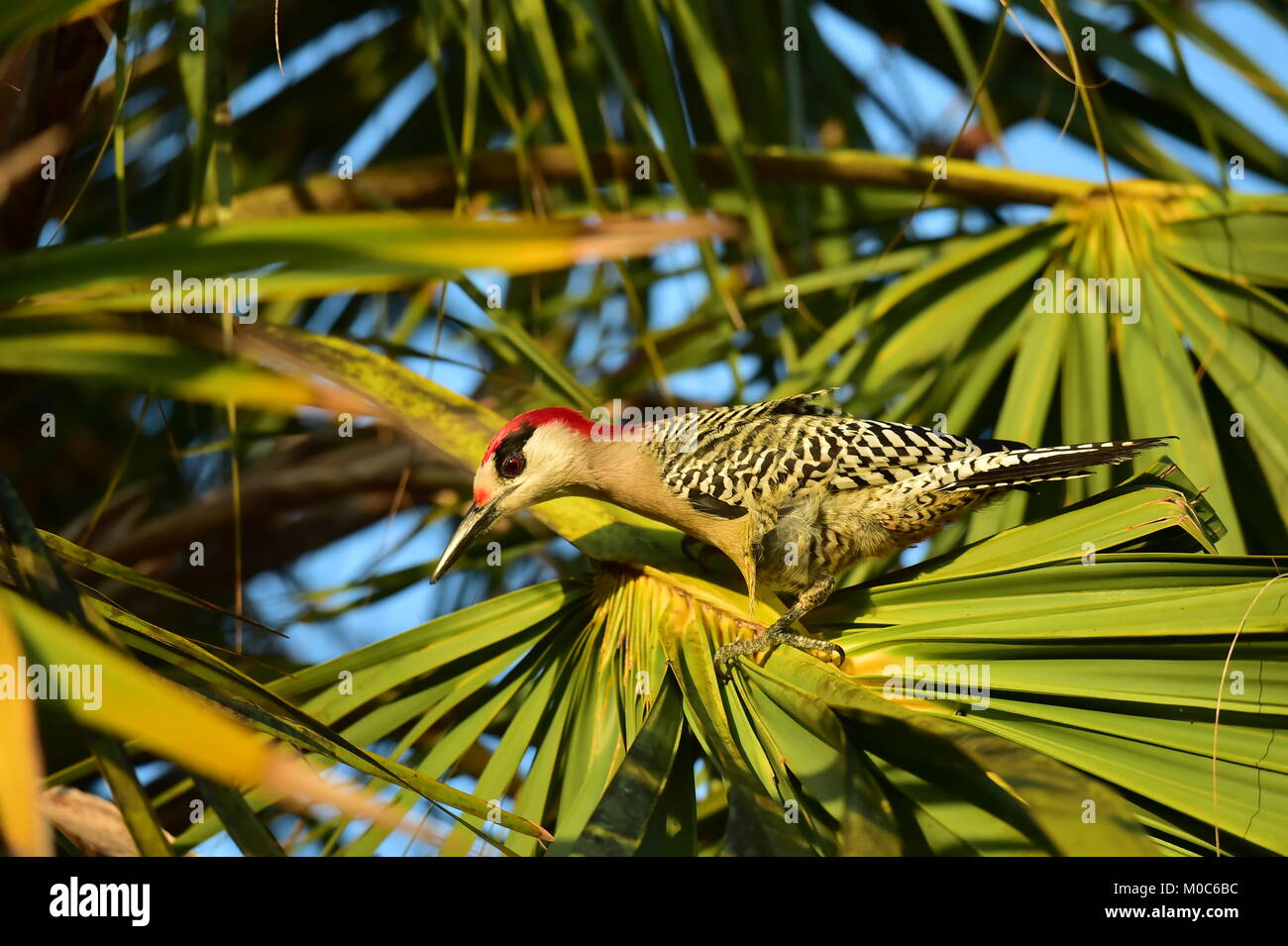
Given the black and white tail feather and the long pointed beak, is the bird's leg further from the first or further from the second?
the long pointed beak

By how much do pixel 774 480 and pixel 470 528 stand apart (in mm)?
793

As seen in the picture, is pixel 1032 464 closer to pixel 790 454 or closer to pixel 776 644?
pixel 790 454

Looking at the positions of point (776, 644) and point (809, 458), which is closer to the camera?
point (776, 644)

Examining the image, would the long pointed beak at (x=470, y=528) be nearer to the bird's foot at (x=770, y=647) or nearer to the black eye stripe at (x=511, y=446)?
the black eye stripe at (x=511, y=446)

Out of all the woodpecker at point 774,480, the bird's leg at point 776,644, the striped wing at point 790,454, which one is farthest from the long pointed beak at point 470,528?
the bird's leg at point 776,644

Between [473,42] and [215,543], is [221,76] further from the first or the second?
[215,543]

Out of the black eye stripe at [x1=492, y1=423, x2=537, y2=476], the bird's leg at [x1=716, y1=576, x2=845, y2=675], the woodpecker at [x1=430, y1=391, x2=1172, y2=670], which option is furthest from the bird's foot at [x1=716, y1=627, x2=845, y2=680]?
the black eye stripe at [x1=492, y1=423, x2=537, y2=476]

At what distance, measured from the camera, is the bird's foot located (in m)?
2.07

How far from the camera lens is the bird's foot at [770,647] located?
207 centimetres

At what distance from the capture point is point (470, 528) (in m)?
2.67

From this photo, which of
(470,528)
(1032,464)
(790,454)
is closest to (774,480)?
(790,454)

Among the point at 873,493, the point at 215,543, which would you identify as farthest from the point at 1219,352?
the point at 215,543

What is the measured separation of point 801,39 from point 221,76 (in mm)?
2213

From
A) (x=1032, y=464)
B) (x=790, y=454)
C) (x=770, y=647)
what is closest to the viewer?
(x=770, y=647)
